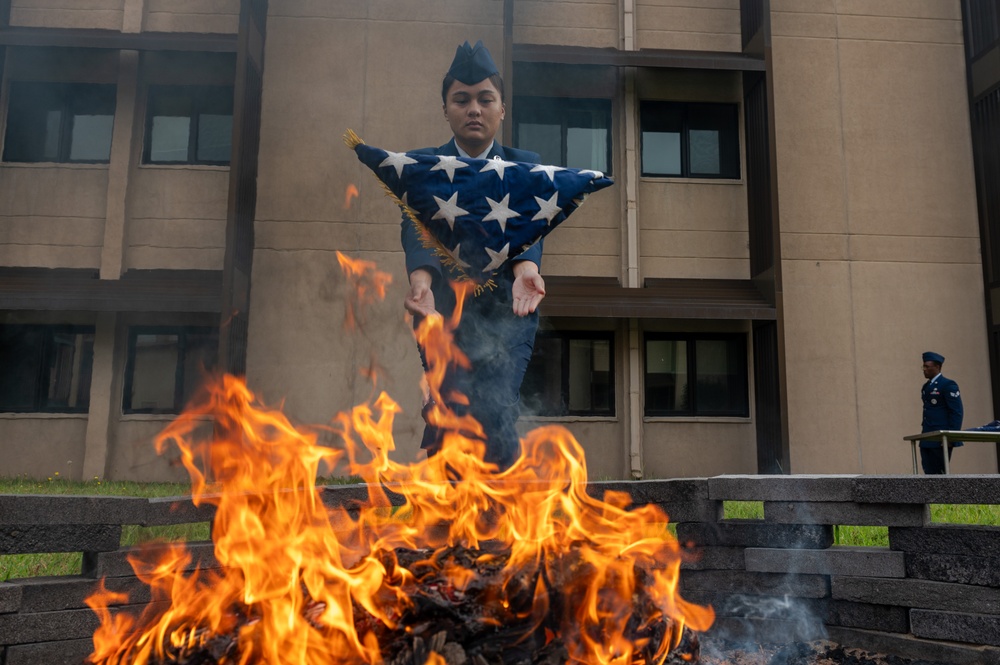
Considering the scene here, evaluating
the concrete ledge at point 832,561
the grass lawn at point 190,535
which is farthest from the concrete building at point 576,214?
the concrete ledge at point 832,561

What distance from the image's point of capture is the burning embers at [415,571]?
2.58 meters

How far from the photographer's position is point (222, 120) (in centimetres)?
1296

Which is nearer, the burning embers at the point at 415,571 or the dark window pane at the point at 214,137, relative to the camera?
the burning embers at the point at 415,571

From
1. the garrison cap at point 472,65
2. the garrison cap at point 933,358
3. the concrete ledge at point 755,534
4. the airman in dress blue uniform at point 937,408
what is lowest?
the concrete ledge at point 755,534

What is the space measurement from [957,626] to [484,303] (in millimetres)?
2551

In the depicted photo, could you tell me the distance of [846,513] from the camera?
3.42 metres

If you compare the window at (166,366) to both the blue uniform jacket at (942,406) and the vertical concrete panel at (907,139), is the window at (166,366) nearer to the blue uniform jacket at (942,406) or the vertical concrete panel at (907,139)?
the blue uniform jacket at (942,406)

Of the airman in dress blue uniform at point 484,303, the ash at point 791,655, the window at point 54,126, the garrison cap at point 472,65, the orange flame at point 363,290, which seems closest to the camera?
the ash at point 791,655

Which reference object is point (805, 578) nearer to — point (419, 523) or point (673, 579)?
point (673, 579)

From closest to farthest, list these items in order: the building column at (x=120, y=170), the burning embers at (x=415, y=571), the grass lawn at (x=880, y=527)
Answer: the burning embers at (x=415, y=571) < the grass lawn at (x=880, y=527) < the building column at (x=120, y=170)

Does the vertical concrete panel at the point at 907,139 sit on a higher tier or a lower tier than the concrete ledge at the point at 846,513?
higher

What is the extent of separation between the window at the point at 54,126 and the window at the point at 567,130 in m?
7.21

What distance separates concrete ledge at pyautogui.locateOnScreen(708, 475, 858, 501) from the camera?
345cm

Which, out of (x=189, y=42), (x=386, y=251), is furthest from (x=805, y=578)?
(x=189, y=42)
